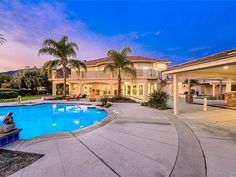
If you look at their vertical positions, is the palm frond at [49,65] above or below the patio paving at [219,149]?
above

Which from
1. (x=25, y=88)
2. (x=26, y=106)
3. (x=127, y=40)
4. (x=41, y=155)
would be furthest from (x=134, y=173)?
(x=127, y=40)

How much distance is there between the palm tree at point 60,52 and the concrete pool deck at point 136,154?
16.9 m

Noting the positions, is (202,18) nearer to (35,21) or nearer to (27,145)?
(35,21)

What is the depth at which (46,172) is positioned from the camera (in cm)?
352

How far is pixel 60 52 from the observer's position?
21234mm

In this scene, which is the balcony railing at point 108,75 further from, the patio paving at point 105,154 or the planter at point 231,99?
the patio paving at point 105,154

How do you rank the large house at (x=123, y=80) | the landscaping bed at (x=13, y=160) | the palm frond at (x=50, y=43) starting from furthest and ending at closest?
the large house at (x=123, y=80) → the palm frond at (x=50, y=43) → the landscaping bed at (x=13, y=160)

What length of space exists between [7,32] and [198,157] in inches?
930

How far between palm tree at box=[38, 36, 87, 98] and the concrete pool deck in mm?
16859

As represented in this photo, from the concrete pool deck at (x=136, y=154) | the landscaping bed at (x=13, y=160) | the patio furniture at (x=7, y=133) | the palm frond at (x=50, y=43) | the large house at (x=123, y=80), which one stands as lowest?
the landscaping bed at (x=13, y=160)

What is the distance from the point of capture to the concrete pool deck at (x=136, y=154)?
140 inches

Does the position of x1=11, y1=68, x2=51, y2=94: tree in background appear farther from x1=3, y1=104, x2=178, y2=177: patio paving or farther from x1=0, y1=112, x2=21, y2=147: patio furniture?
x1=3, y1=104, x2=178, y2=177: patio paving

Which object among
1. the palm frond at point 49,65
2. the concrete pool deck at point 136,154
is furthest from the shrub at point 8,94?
the concrete pool deck at point 136,154

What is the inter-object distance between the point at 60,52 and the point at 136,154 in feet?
64.7
